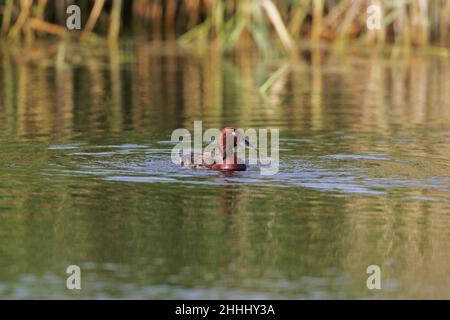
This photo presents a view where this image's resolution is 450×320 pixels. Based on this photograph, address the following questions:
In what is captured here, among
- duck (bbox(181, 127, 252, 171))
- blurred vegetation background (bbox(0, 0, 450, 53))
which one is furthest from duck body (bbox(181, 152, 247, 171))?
blurred vegetation background (bbox(0, 0, 450, 53))

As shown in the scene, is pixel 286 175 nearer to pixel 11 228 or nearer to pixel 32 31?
pixel 11 228

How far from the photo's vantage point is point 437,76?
61.2ft

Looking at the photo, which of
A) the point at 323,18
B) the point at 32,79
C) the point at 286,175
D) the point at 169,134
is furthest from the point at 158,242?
the point at 323,18

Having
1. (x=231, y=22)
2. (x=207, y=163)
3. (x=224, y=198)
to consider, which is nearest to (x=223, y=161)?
(x=207, y=163)

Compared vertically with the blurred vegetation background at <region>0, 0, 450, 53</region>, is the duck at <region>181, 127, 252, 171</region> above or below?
below

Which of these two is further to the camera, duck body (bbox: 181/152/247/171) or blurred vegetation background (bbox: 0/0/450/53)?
blurred vegetation background (bbox: 0/0/450/53)

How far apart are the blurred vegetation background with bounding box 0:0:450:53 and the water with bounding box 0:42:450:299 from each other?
4020mm

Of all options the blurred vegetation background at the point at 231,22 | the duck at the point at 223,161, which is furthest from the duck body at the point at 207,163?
the blurred vegetation background at the point at 231,22

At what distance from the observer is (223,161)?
1009 cm

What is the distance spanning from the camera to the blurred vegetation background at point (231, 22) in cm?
2095

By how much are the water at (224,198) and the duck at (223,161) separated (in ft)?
0.34

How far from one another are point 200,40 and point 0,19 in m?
4.20

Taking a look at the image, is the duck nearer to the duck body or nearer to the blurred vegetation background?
the duck body

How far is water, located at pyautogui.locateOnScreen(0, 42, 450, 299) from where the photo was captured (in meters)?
6.91
